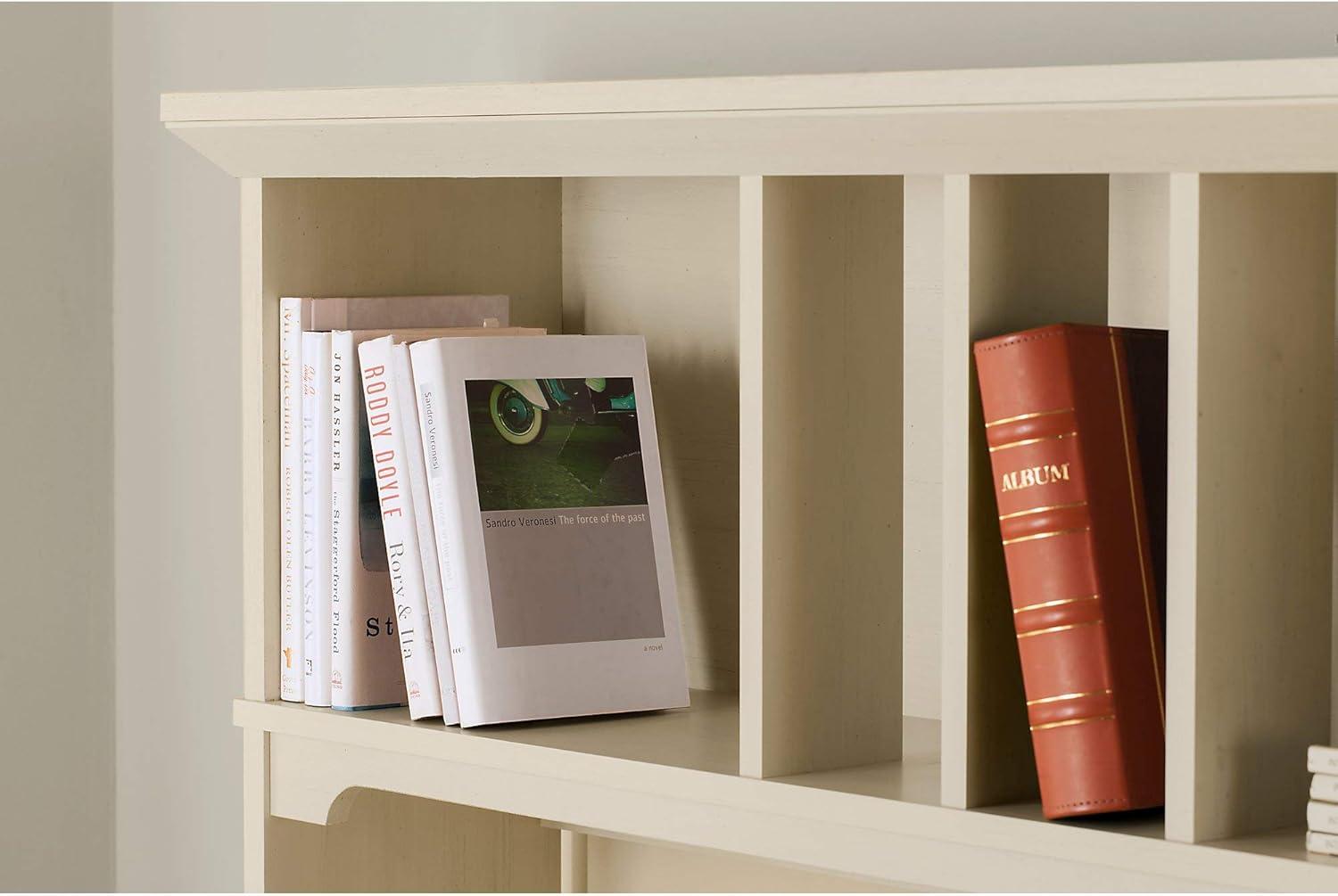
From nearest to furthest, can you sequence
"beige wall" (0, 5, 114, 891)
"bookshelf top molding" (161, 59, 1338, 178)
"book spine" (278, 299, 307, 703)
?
"bookshelf top molding" (161, 59, 1338, 178)
"book spine" (278, 299, 307, 703)
"beige wall" (0, 5, 114, 891)

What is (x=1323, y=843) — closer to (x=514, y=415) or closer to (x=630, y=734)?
(x=630, y=734)

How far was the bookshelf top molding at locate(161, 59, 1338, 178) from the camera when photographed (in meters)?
0.78

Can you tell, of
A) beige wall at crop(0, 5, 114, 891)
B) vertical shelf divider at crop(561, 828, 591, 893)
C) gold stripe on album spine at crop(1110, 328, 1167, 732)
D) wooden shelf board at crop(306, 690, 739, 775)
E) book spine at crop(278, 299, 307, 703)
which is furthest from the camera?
beige wall at crop(0, 5, 114, 891)

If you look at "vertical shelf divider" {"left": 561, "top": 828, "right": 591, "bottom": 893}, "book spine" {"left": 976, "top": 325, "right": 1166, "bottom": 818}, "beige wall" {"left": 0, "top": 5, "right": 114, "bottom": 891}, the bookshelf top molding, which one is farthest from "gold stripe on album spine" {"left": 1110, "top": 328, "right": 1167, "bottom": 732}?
"beige wall" {"left": 0, "top": 5, "right": 114, "bottom": 891}

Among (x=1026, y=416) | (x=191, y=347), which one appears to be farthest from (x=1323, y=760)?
(x=191, y=347)

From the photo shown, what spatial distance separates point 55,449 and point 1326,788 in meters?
1.25

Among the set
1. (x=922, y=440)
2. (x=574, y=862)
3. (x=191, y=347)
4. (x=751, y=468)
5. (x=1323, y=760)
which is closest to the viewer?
(x=1323, y=760)

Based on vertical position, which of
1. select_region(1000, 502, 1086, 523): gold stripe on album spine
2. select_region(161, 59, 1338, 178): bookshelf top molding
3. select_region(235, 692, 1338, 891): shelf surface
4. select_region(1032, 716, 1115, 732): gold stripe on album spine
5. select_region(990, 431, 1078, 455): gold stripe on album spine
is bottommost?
select_region(235, 692, 1338, 891): shelf surface

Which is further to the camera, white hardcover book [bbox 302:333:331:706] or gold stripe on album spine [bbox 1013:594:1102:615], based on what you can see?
white hardcover book [bbox 302:333:331:706]

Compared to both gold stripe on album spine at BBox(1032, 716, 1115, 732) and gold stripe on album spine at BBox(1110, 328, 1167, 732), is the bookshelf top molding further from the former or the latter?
gold stripe on album spine at BBox(1032, 716, 1115, 732)

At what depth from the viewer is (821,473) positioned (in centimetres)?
100

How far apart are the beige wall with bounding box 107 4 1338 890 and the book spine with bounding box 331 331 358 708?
1.31ft

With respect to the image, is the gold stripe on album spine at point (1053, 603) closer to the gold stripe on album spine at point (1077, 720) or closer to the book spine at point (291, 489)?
the gold stripe on album spine at point (1077, 720)

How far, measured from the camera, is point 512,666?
1098 mm
